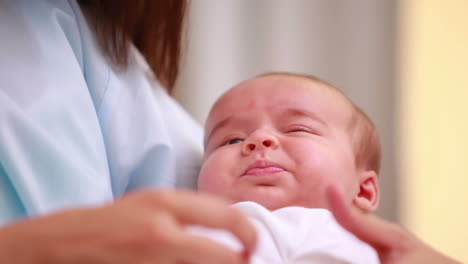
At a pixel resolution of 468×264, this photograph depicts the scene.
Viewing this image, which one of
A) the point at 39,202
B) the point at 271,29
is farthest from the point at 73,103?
the point at 271,29

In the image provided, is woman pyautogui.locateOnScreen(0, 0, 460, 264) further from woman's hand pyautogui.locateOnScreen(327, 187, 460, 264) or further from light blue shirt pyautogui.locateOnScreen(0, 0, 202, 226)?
woman's hand pyautogui.locateOnScreen(327, 187, 460, 264)

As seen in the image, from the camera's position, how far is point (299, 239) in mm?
796

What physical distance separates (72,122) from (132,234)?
454mm

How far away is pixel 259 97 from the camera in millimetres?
1067

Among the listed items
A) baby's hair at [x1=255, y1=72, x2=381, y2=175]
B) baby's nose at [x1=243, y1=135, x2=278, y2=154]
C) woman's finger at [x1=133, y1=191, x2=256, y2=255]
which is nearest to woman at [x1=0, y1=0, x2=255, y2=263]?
woman's finger at [x1=133, y1=191, x2=256, y2=255]

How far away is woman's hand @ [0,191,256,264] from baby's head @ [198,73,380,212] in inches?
18.3

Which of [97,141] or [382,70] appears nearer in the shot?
[97,141]

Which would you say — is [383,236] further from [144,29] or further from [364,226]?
[144,29]

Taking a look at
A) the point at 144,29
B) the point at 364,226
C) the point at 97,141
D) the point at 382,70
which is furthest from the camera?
the point at 382,70

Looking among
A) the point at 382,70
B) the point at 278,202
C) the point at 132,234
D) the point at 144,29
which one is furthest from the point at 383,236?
the point at 382,70

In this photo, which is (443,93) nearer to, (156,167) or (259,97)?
(259,97)

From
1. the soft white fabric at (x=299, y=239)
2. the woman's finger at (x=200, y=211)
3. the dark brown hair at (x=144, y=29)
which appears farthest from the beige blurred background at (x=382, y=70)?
the woman's finger at (x=200, y=211)

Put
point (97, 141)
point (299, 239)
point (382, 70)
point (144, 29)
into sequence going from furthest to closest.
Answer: point (382, 70)
point (144, 29)
point (97, 141)
point (299, 239)

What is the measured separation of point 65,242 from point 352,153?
0.67m
